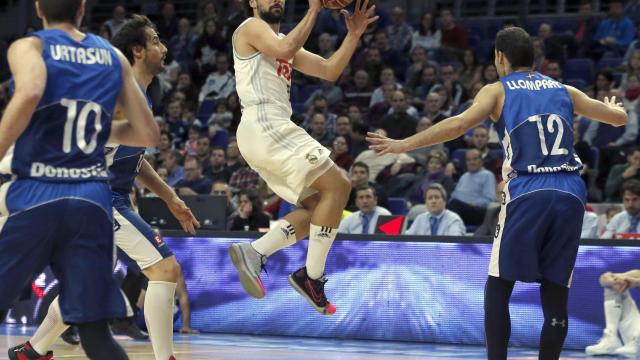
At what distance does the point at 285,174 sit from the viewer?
21.9 feet

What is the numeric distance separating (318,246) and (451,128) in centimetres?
109

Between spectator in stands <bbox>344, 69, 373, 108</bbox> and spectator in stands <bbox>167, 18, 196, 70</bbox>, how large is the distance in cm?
385

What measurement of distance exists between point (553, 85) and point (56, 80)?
335 centimetres

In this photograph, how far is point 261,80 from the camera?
676 centimetres

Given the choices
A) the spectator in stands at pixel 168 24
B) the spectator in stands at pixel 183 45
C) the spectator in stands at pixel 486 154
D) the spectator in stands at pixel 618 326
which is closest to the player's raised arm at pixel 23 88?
the spectator in stands at pixel 618 326

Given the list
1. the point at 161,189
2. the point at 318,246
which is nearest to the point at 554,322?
the point at 318,246

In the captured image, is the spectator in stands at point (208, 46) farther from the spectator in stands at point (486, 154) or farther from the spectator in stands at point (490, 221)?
the spectator in stands at point (490, 221)

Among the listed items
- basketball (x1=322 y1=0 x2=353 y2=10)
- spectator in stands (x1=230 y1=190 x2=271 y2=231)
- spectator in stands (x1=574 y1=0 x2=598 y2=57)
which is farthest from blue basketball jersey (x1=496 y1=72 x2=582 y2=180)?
spectator in stands (x1=574 y1=0 x2=598 y2=57)

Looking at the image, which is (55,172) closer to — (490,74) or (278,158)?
(278,158)

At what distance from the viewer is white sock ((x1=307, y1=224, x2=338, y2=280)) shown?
265 inches

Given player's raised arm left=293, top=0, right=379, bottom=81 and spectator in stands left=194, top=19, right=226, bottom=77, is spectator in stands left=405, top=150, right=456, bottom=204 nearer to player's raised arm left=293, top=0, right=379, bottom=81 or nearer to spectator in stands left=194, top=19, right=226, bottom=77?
player's raised arm left=293, top=0, right=379, bottom=81

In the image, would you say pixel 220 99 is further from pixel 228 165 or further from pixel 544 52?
pixel 544 52

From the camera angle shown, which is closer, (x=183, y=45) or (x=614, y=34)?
(x=614, y=34)

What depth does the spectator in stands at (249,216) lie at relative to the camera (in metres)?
12.6
